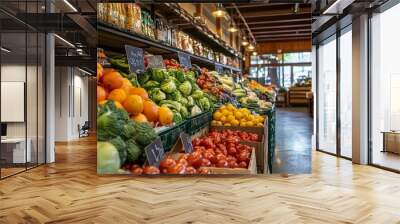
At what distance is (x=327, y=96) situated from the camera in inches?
313

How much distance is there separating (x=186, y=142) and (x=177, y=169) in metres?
0.33

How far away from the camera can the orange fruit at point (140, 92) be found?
454 cm

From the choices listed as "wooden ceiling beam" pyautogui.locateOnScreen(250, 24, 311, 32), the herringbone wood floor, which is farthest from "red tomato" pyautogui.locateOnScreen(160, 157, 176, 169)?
"wooden ceiling beam" pyautogui.locateOnScreen(250, 24, 311, 32)

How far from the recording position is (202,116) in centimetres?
475

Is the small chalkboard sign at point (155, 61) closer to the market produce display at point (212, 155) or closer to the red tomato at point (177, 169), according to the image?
the market produce display at point (212, 155)

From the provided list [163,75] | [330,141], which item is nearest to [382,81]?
[330,141]

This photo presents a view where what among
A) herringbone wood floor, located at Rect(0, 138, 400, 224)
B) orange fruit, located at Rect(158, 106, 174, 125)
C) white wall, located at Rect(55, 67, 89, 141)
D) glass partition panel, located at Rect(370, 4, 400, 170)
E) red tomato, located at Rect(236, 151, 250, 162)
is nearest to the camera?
herringbone wood floor, located at Rect(0, 138, 400, 224)

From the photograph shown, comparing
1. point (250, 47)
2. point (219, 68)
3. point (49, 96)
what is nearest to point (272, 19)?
point (250, 47)

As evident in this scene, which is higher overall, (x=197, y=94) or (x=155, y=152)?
(x=197, y=94)

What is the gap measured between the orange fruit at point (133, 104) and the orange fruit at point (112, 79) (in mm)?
194

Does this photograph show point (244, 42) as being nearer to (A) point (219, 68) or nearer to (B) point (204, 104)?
(A) point (219, 68)

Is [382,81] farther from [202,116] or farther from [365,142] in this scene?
[202,116]

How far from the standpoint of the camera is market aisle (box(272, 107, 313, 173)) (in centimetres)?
480

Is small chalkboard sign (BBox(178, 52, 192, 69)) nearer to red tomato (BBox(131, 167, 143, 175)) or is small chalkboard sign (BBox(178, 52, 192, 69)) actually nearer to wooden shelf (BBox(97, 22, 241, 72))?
wooden shelf (BBox(97, 22, 241, 72))
